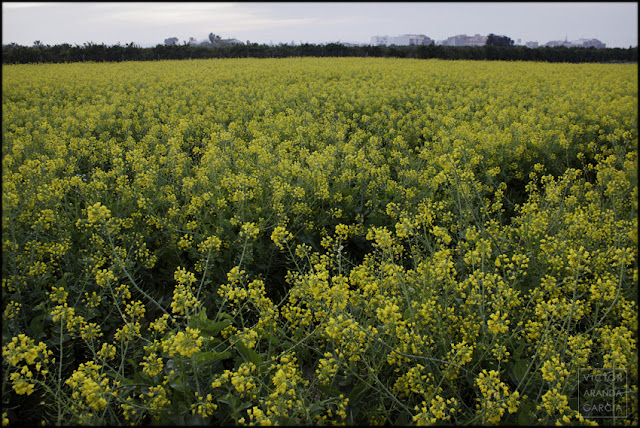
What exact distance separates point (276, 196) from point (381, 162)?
2.73m

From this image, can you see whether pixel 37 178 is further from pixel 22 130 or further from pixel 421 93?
pixel 421 93

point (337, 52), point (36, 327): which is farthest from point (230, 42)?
point (36, 327)

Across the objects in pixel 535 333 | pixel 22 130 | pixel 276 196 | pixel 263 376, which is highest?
pixel 22 130

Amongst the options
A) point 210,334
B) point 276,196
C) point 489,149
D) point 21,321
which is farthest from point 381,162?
point 21,321

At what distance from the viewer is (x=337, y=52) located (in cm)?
3647

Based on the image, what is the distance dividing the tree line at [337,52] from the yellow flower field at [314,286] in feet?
90.0

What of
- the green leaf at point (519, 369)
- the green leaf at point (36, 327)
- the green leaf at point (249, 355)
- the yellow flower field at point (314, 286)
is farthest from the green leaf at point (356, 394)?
the green leaf at point (36, 327)

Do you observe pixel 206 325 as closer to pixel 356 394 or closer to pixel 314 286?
pixel 314 286

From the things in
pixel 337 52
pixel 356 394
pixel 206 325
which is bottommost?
pixel 356 394

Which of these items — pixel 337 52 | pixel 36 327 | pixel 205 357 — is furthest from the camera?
pixel 337 52

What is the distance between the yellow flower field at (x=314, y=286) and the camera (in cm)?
223

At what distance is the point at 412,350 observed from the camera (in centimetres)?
249

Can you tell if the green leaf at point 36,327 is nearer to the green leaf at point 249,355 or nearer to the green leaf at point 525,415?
the green leaf at point 249,355

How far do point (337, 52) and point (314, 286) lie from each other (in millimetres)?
37044
